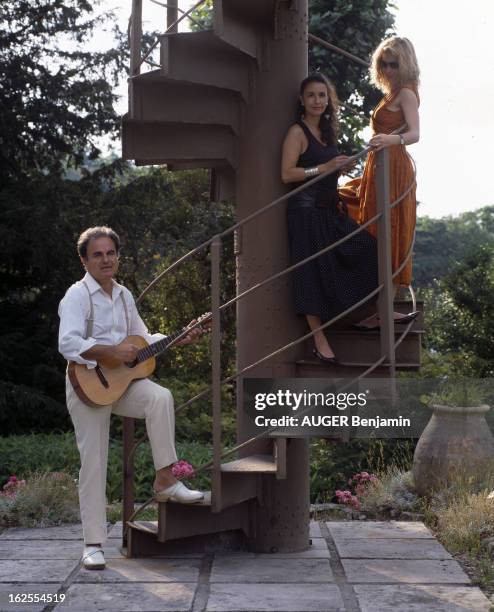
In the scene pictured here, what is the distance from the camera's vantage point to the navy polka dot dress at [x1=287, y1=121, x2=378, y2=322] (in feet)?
19.8

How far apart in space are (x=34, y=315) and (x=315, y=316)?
26.6 feet

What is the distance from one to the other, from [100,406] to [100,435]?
0.19m

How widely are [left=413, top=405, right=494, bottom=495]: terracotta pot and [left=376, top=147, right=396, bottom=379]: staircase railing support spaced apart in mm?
2541

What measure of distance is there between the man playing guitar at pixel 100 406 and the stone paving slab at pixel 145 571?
0.36ft

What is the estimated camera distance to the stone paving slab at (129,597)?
493 cm

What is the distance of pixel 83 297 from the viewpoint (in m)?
5.70

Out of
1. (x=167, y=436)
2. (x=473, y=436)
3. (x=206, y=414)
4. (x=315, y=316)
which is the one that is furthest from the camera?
(x=206, y=414)

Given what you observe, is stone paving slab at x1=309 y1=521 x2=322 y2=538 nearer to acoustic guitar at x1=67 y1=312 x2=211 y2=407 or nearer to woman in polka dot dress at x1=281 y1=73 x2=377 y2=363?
woman in polka dot dress at x1=281 y1=73 x2=377 y2=363

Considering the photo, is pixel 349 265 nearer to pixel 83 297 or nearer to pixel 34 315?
pixel 83 297

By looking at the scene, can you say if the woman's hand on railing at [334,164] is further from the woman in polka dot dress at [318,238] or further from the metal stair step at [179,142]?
the metal stair step at [179,142]

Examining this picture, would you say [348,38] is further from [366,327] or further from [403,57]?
[366,327]

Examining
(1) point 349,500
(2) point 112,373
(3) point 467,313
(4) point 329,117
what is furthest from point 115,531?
(3) point 467,313

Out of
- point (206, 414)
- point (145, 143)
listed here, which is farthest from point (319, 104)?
point (206, 414)

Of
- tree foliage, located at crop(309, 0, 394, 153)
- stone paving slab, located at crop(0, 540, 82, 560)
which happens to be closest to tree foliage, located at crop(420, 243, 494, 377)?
tree foliage, located at crop(309, 0, 394, 153)
